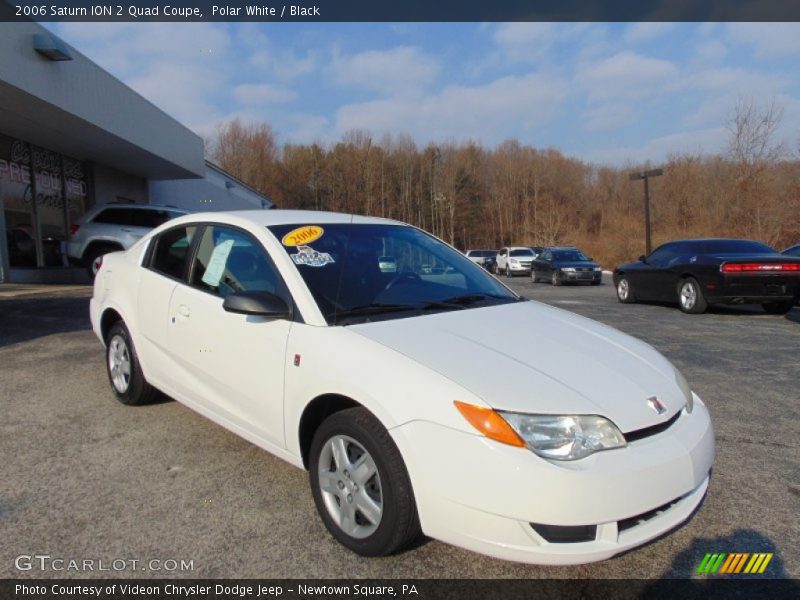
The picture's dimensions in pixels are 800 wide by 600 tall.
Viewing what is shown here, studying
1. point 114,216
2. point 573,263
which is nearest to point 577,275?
point 573,263

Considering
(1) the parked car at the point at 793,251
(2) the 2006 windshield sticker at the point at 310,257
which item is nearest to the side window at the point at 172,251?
(2) the 2006 windshield sticker at the point at 310,257

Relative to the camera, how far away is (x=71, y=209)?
17.7m

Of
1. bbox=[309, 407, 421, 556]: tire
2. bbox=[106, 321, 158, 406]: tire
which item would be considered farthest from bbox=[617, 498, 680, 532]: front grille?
bbox=[106, 321, 158, 406]: tire

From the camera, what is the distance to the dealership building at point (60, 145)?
11.3 m

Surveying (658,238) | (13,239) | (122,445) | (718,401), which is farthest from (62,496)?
(658,238)

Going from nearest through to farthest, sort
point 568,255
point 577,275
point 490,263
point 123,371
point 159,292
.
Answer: point 159,292 < point 123,371 < point 577,275 < point 568,255 < point 490,263

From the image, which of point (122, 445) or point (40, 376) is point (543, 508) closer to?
point (122, 445)

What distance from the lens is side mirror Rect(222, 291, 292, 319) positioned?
2.68m

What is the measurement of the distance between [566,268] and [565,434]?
19393mm

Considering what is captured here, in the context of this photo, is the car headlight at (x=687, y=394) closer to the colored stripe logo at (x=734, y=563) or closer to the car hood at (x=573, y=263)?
the colored stripe logo at (x=734, y=563)

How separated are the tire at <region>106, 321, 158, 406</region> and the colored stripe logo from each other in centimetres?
374

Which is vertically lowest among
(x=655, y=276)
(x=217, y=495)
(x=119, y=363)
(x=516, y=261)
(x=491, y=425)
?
(x=217, y=495)

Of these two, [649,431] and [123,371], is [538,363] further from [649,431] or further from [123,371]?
[123,371]

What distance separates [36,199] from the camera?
52.3ft
